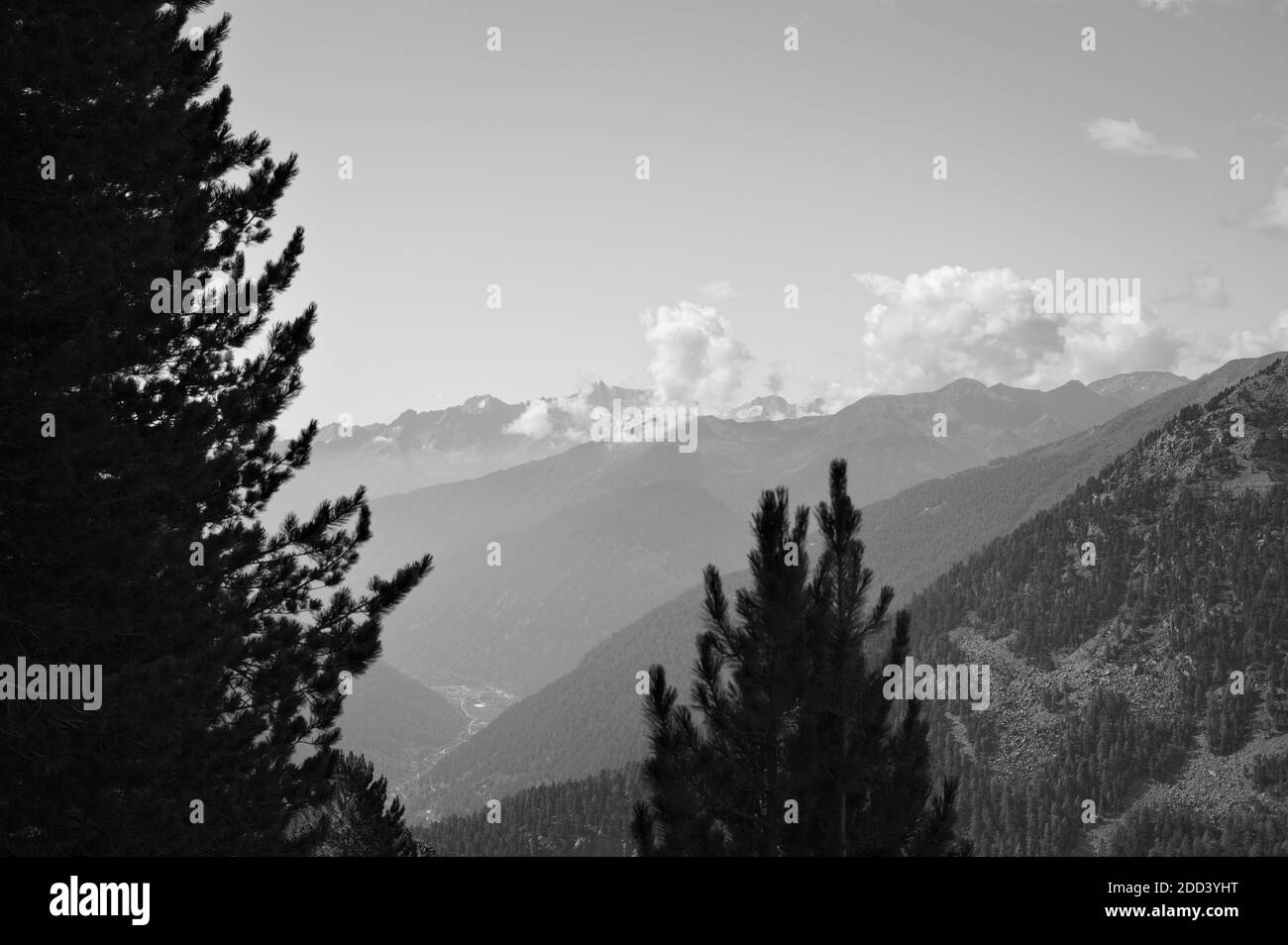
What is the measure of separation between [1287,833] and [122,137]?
21850cm

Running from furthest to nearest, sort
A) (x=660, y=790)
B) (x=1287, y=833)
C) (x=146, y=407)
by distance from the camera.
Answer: (x=1287, y=833), (x=146, y=407), (x=660, y=790)

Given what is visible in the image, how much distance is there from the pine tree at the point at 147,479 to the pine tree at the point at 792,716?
27.7 ft

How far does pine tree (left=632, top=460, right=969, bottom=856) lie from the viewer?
54.7 feet

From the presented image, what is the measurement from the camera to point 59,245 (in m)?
14.4

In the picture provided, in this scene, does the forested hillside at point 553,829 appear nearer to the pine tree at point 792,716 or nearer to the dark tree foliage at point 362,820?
the dark tree foliage at point 362,820

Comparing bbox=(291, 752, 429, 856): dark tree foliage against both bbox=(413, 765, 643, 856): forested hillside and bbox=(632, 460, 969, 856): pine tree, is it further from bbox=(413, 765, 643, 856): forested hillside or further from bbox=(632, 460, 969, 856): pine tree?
bbox=(413, 765, 643, 856): forested hillside

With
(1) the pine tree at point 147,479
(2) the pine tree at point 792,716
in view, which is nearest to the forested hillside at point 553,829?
(1) the pine tree at point 147,479

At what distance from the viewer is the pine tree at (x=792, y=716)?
1667cm

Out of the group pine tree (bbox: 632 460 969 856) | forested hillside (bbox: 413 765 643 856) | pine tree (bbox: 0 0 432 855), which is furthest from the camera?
forested hillside (bbox: 413 765 643 856)

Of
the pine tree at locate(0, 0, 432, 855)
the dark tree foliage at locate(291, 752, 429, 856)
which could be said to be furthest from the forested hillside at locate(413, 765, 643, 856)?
the pine tree at locate(0, 0, 432, 855)

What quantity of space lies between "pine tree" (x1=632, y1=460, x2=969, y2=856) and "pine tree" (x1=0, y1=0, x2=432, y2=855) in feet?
27.7
